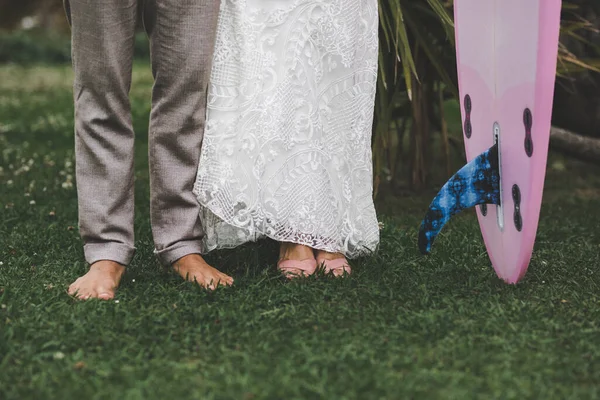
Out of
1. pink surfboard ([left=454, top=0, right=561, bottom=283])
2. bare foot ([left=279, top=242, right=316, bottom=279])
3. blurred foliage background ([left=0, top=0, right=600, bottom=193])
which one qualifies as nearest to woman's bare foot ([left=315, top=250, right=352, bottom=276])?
bare foot ([left=279, top=242, right=316, bottom=279])

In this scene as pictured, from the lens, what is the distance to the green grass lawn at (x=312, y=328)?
157 cm

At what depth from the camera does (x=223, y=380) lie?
1583 mm

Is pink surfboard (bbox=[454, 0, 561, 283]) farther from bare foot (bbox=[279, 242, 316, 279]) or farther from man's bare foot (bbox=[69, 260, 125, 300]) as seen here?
man's bare foot (bbox=[69, 260, 125, 300])

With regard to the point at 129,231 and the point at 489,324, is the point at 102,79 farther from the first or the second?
the point at 489,324

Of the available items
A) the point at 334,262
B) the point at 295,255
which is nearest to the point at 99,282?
the point at 295,255

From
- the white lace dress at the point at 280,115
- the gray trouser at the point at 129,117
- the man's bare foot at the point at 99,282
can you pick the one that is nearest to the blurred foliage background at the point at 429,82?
the white lace dress at the point at 280,115

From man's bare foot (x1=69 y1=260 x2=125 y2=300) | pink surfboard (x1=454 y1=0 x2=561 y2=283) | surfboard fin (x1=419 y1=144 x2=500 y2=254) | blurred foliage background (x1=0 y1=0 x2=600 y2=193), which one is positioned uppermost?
pink surfboard (x1=454 y1=0 x2=561 y2=283)

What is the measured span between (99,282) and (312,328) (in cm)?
60

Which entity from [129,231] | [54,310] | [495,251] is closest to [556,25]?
[495,251]

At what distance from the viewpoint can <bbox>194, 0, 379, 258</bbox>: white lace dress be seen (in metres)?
2.19

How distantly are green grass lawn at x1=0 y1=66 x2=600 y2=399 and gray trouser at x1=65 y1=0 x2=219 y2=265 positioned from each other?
150 millimetres

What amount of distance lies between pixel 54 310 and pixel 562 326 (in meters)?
1.19

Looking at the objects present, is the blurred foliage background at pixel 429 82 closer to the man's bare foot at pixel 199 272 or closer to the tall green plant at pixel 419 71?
the tall green plant at pixel 419 71

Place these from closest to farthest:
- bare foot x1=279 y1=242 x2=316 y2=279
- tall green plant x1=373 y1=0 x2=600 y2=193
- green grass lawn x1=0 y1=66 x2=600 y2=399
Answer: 1. green grass lawn x1=0 y1=66 x2=600 y2=399
2. bare foot x1=279 y1=242 x2=316 y2=279
3. tall green plant x1=373 y1=0 x2=600 y2=193
